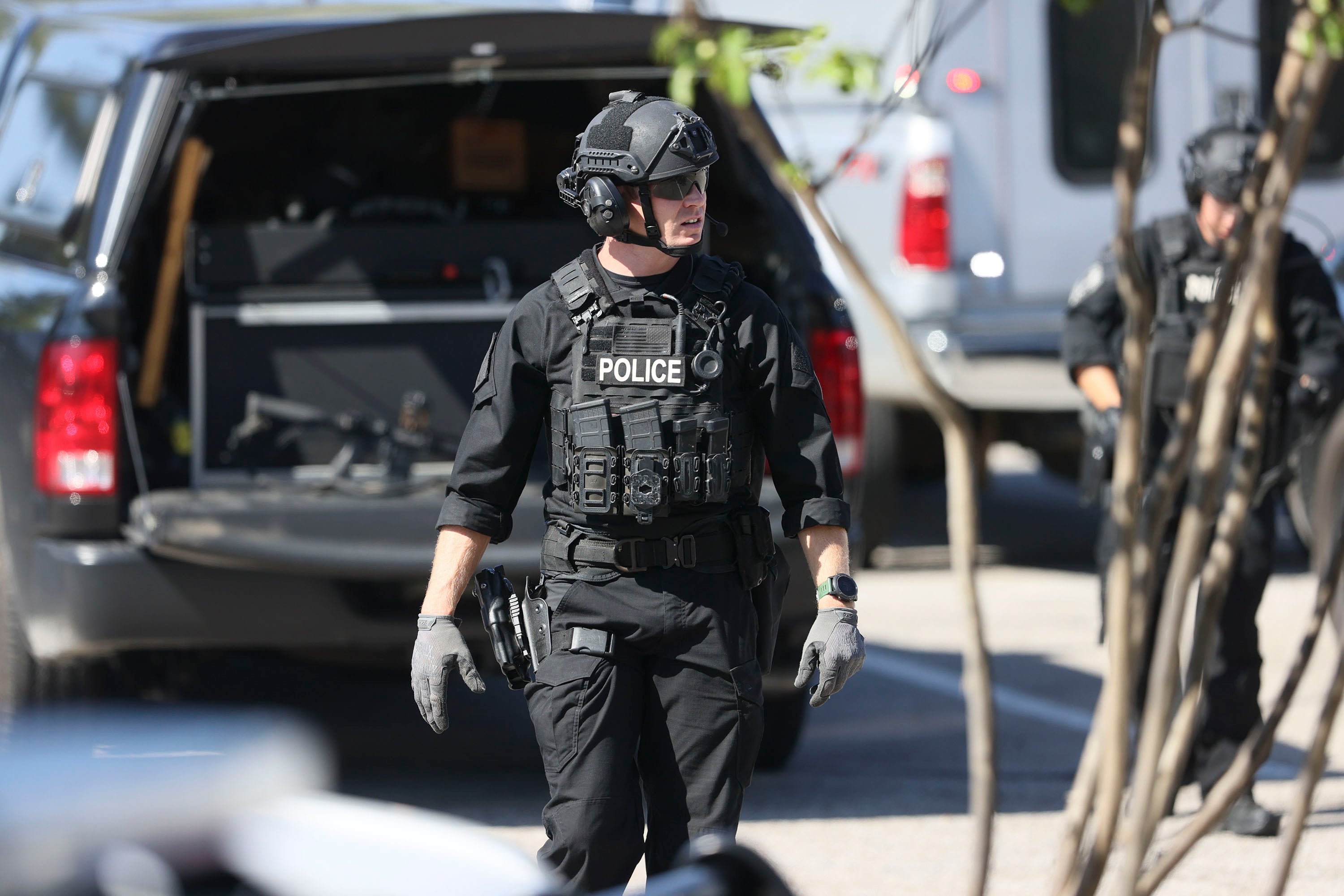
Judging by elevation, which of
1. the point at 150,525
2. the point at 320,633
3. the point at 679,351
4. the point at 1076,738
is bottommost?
the point at 1076,738

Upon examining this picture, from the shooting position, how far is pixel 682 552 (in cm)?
338

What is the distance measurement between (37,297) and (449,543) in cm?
195

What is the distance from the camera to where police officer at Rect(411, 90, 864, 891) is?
333 centimetres

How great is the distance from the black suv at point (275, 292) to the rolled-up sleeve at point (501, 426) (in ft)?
4.41

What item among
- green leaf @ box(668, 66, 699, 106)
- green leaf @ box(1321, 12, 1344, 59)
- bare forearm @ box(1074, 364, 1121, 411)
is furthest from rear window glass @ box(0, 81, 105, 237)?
green leaf @ box(1321, 12, 1344, 59)

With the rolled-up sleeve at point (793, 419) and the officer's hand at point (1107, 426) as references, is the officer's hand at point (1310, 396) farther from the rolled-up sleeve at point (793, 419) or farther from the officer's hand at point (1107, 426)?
the rolled-up sleeve at point (793, 419)

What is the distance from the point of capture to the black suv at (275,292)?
15.4ft

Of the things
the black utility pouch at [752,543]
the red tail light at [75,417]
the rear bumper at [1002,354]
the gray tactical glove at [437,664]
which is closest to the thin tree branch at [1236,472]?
the black utility pouch at [752,543]

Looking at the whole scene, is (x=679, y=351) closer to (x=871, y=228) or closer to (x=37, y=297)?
(x=37, y=297)

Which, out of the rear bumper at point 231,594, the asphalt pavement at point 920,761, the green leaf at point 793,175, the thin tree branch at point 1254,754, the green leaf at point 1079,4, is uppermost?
the green leaf at point 1079,4

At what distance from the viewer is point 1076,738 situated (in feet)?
19.8

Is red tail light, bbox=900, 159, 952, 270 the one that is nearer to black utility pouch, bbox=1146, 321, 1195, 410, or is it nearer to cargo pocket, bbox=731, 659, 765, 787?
black utility pouch, bbox=1146, 321, 1195, 410

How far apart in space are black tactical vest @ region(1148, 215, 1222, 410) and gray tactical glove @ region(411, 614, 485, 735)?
7.57 feet

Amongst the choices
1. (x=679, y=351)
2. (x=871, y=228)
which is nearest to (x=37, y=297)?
(x=679, y=351)
